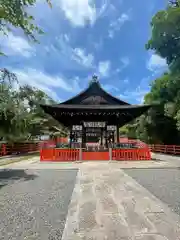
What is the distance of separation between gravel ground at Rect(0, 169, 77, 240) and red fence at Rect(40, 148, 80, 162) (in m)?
6.97

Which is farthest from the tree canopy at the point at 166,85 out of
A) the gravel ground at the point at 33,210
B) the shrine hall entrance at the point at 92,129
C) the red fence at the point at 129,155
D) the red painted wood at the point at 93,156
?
the gravel ground at the point at 33,210

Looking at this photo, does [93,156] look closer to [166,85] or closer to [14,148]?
[14,148]

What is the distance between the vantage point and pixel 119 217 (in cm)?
354

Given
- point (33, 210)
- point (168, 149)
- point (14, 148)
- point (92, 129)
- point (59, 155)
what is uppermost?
point (92, 129)

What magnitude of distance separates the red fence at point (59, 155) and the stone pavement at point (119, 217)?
8.08m

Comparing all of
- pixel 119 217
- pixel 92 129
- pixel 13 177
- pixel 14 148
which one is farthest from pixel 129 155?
pixel 14 148

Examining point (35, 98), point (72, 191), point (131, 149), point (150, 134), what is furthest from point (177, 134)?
point (72, 191)

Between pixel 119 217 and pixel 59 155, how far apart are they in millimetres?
10288

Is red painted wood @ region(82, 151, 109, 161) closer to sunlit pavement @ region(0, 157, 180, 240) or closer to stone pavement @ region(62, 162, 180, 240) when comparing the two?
sunlit pavement @ region(0, 157, 180, 240)

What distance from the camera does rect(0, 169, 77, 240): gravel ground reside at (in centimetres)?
301

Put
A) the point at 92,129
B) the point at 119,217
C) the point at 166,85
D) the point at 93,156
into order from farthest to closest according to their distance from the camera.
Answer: the point at 166,85 → the point at 92,129 → the point at 93,156 → the point at 119,217

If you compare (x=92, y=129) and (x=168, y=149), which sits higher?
(x=92, y=129)

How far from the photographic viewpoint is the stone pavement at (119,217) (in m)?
2.88

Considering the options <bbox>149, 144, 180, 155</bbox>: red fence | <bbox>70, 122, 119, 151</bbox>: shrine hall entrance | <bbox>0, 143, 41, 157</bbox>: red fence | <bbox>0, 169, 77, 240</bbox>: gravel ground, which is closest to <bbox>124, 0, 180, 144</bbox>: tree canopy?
<bbox>149, 144, 180, 155</bbox>: red fence
